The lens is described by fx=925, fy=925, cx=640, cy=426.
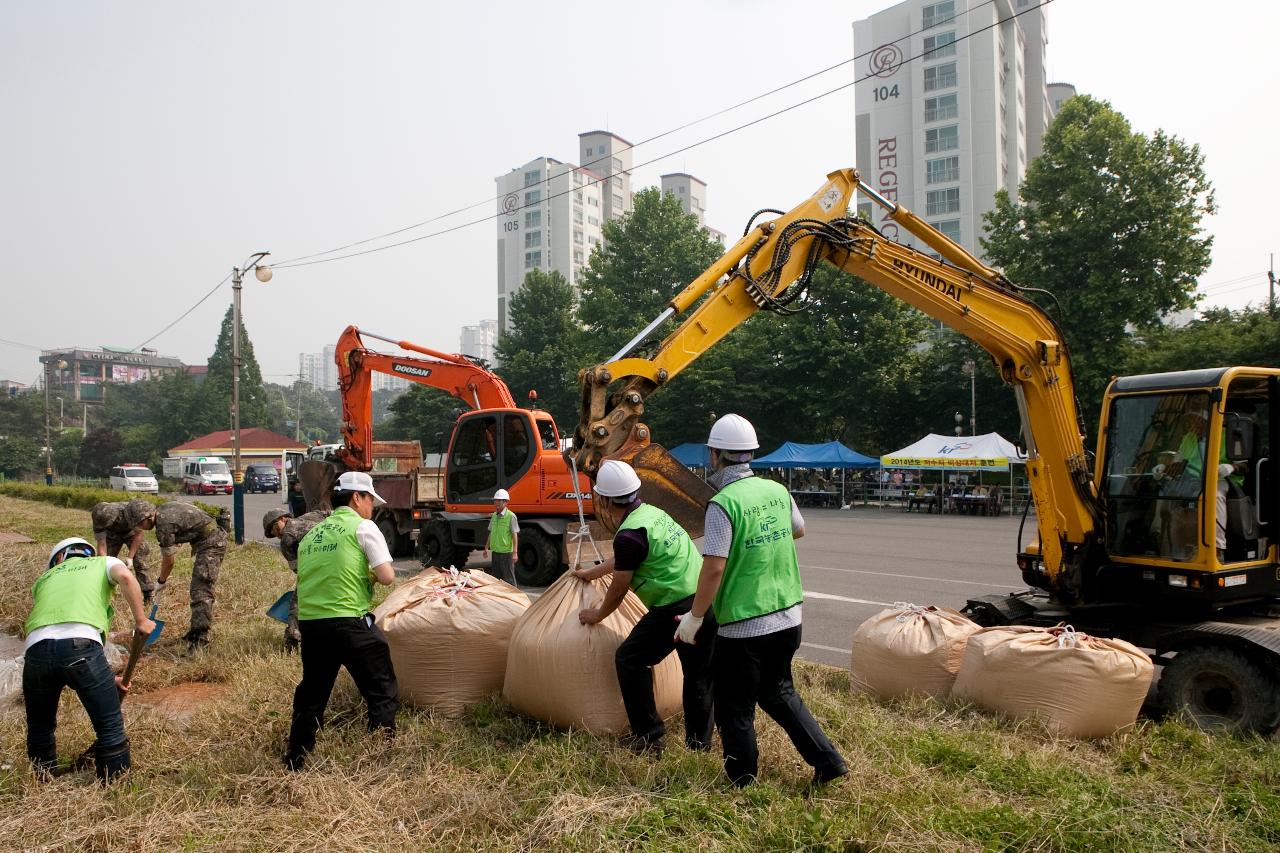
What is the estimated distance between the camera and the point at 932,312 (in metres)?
7.34

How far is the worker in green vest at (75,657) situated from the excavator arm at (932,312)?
3413 mm

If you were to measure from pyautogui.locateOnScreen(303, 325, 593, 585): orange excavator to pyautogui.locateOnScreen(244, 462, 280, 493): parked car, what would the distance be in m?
34.6

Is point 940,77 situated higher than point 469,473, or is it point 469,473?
point 940,77

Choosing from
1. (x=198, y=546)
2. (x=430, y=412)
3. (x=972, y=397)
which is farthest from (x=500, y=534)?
(x=430, y=412)

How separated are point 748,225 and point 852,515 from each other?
21.0 metres

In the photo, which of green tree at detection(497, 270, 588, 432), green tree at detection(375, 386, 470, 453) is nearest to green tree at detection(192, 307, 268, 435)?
green tree at detection(375, 386, 470, 453)

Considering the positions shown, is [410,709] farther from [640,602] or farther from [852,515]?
[852,515]

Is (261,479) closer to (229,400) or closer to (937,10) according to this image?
(229,400)

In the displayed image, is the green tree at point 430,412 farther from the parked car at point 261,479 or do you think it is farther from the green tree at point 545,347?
the parked car at point 261,479

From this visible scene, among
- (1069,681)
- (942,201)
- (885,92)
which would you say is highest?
(885,92)

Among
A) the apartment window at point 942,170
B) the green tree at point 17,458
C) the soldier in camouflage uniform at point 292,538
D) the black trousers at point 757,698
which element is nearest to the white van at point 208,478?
the green tree at point 17,458

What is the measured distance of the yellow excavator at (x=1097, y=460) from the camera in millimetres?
5746

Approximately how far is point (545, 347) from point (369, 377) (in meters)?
32.1

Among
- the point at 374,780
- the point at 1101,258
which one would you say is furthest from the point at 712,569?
the point at 1101,258
